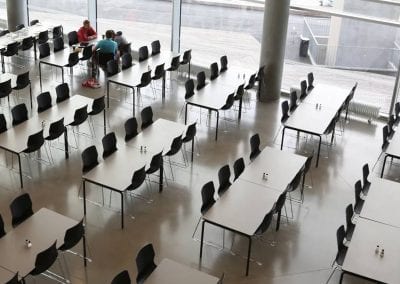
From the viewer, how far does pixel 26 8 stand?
17500 millimetres

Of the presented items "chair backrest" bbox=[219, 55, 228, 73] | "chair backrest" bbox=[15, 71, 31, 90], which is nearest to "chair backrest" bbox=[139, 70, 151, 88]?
"chair backrest" bbox=[219, 55, 228, 73]

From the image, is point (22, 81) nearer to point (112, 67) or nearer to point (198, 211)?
point (112, 67)

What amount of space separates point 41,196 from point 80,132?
2.36m

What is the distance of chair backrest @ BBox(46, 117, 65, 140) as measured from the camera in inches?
408

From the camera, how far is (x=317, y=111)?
12.1 metres

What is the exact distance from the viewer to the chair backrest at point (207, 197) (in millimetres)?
8703

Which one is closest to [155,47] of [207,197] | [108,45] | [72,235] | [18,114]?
[108,45]

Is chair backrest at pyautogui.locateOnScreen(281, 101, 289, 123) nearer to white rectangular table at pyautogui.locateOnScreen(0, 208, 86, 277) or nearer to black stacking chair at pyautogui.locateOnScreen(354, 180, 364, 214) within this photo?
black stacking chair at pyautogui.locateOnScreen(354, 180, 364, 214)

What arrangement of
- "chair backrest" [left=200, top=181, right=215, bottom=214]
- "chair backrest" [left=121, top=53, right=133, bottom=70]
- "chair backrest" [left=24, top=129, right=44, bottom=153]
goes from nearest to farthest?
"chair backrest" [left=200, top=181, right=215, bottom=214] < "chair backrest" [left=24, top=129, right=44, bottom=153] < "chair backrest" [left=121, top=53, right=133, bottom=70]

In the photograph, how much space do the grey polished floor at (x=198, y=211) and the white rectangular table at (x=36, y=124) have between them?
0.67 metres

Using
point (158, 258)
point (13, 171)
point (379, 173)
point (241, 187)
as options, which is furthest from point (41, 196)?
point (379, 173)

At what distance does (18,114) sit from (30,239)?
3750mm

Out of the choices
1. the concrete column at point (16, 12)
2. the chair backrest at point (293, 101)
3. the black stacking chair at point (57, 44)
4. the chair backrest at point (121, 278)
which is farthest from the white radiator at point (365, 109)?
the concrete column at point (16, 12)

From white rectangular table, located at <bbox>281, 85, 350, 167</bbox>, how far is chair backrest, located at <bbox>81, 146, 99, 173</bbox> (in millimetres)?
3734
